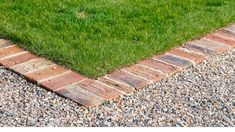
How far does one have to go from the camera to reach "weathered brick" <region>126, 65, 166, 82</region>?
13.2 ft

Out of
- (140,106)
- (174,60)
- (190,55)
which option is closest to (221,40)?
(190,55)

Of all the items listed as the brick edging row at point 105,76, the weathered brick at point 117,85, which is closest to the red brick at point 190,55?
the brick edging row at point 105,76

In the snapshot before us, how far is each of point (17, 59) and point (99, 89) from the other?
2.82 ft

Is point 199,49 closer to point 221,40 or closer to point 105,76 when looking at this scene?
point 221,40

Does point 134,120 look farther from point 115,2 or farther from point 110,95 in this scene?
point 115,2

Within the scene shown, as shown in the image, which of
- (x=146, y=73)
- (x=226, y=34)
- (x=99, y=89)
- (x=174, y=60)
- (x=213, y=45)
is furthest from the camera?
(x=226, y=34)

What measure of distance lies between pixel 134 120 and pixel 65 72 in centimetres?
86

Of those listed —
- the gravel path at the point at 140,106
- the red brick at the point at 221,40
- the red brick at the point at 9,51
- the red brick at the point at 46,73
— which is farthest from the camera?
the red brick at the point at 221,40

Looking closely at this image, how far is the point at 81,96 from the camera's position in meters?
3.70

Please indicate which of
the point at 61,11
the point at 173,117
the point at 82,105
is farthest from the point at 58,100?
the point at 61,11

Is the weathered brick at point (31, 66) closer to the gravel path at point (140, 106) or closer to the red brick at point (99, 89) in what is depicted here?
the gravel path at point (140, 106)

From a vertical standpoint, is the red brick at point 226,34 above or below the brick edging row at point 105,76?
above

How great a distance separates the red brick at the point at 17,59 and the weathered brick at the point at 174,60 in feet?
Result: 3.55

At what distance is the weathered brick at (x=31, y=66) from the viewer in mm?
4066
